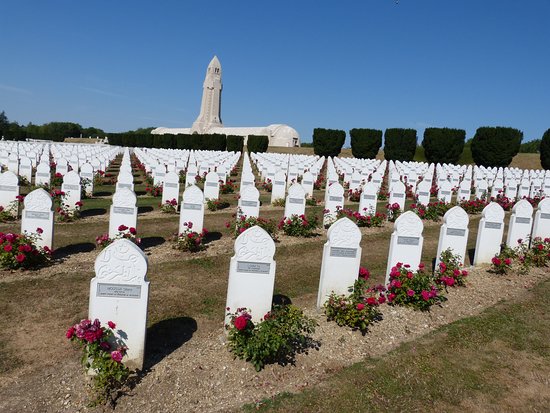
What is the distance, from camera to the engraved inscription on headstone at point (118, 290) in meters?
4.47

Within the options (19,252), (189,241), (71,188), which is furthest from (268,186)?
(19,252)

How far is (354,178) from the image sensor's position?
59.7ft

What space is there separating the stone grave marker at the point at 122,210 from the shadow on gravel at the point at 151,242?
62 centimetres

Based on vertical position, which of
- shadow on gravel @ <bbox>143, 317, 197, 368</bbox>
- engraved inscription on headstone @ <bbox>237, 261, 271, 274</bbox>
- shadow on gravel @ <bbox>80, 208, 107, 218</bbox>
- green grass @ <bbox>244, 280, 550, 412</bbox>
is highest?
engraved inscription on headstone @ <bbox>237, 261, 271, 274</bbox>

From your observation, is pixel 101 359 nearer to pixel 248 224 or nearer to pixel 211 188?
pixel 248 224

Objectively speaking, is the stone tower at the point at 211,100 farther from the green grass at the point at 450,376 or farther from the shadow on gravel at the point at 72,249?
the green grass at the point at 450,376

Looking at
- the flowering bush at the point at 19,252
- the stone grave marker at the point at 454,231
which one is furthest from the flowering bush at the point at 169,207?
the stone grave marker at the point at 454,231

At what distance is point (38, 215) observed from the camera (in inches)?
314

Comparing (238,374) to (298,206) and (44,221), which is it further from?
(298,206)

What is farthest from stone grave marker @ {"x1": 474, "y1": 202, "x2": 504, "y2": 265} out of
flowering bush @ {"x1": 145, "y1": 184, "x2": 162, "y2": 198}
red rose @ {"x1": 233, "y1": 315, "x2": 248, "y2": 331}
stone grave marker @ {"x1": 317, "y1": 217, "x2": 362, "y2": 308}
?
flowering bush @ {"x1": 145, "y1": 184, "x2": 162, "y2": 198}

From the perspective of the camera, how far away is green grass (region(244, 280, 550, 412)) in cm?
418

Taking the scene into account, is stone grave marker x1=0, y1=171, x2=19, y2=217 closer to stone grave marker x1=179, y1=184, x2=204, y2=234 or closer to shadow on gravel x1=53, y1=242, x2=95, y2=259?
shadow on gravel x1=53, y1=242, x2=95, y2=259

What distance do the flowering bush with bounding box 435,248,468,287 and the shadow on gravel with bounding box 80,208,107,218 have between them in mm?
9779

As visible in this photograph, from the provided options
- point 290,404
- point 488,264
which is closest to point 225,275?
point 290,404
